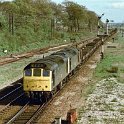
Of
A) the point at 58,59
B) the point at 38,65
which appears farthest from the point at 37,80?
the point at 58,59

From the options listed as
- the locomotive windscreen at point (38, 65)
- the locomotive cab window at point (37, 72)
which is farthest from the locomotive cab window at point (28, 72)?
the locomotive windscreen at point (38, 65)

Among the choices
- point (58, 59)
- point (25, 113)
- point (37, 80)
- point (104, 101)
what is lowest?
point (25, 113)

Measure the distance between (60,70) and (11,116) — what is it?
7018 millimetres

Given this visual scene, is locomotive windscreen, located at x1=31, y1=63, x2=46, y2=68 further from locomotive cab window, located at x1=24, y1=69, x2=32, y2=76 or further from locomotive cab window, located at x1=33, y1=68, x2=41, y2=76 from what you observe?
locomotive cab window, located at x1=24, y1=69, x2=32, y2=76

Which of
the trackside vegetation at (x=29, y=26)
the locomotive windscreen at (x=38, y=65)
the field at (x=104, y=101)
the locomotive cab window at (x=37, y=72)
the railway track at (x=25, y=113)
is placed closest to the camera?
the railway track at (x=25, y=113)

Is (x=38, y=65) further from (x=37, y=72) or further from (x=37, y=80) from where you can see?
(x=37, y=80)

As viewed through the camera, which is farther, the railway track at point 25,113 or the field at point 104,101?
the field at point 104,101

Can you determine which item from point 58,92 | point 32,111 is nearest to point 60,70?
point 58,92

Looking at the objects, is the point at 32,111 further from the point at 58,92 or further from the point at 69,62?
the point at 69,62

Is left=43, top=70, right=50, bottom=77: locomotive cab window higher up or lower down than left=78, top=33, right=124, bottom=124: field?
higher up

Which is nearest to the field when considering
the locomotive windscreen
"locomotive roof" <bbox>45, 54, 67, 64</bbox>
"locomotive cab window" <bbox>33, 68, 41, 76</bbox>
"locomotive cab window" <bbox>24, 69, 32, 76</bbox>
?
"locomotive roof" <bbox>45, 54, 67, 64</bbox>

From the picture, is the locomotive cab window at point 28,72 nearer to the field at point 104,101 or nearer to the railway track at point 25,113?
the railway track at point 25,113

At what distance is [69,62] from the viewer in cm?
3322

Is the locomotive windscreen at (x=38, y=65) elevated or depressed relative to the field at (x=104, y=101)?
elevated
